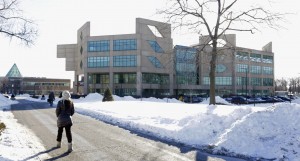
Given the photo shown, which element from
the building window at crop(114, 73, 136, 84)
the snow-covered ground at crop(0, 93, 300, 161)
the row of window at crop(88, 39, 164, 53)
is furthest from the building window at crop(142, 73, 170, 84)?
the snow-covered ground at crop(0, 93, 300, 161)

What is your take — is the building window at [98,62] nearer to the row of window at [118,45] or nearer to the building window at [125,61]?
the row of window at [118,45]

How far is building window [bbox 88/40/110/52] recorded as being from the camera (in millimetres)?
70500

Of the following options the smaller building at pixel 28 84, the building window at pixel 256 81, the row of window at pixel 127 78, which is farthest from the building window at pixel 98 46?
the smaller building at pixel 28 84

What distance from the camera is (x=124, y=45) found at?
226 ft

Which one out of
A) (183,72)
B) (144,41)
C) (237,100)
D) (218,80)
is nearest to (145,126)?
(237,100)

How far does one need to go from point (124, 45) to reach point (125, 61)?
12.8 ft

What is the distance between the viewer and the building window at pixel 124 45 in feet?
222

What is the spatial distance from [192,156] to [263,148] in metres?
2.08

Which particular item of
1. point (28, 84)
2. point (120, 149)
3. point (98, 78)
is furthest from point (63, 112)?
point (28, 84)

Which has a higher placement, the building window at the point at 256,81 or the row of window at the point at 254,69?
the row of window at the point at 254,69

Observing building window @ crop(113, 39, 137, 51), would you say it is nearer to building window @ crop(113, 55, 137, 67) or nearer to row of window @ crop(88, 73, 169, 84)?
building window @ crop(113, 55, 137, 67)

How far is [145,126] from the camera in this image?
12.9 m

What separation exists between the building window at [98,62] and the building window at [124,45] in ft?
12.1

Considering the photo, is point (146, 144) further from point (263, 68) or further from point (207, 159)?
point (263, 68)
